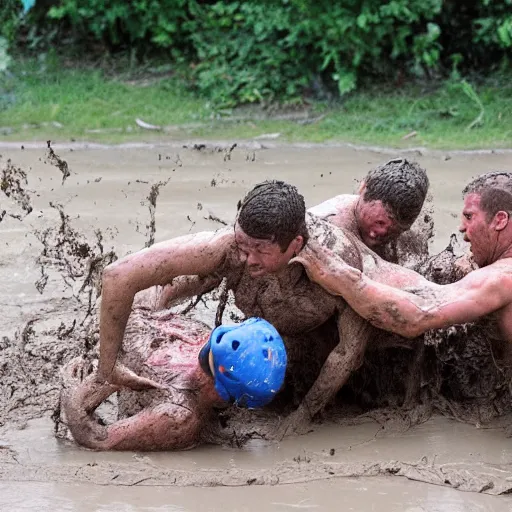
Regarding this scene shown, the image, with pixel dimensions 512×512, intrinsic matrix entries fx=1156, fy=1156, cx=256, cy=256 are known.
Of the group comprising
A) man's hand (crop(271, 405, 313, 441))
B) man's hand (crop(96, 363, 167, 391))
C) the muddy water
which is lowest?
the muddy water

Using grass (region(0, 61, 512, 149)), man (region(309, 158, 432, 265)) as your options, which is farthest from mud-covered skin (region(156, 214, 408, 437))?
grass (region(0, 61, 512, 149))

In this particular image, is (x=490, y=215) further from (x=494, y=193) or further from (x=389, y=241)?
(x=389, y=241)

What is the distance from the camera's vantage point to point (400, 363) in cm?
547

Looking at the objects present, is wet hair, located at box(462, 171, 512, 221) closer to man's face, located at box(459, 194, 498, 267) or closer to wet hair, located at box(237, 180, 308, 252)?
man's face, located at box(459, 194, 498, 267)

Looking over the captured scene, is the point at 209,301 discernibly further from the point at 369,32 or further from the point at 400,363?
the point at 369,32

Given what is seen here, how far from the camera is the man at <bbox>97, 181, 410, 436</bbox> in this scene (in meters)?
4.62

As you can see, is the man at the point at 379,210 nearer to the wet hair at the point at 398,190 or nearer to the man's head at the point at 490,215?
the wet hair at the point at 398,190

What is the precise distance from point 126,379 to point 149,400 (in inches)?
6.5

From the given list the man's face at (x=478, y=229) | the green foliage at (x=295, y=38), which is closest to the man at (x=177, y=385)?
the man's face at (x=478, y=229)

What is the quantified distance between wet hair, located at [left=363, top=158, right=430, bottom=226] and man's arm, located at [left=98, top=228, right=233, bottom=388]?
701 mm

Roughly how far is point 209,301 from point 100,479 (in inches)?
95.9

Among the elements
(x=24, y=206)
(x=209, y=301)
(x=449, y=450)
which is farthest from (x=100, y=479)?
(x=24, y=206)

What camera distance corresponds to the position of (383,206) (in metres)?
5.02

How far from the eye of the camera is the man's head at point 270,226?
4.57 metres
